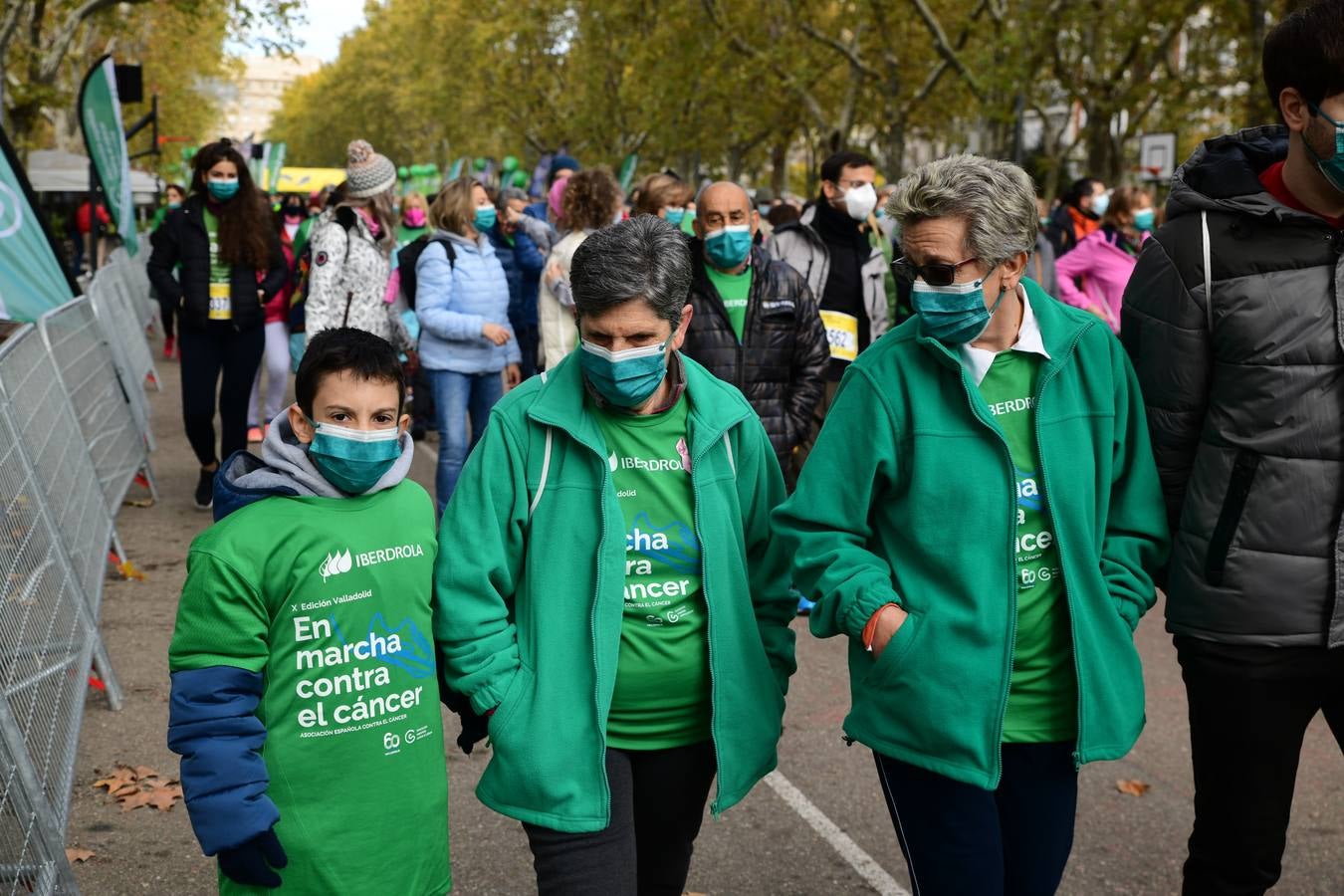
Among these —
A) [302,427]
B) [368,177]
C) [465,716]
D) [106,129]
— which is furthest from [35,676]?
[106,129]

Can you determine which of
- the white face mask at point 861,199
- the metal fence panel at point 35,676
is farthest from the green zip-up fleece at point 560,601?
the white face mask at point 861,199

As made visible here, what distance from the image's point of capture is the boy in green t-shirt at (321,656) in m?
2.72

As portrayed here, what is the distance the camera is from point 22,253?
764cm

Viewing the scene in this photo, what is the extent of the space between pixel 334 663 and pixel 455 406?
18.0ft

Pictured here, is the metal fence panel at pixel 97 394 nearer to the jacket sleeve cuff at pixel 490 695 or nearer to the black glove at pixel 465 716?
the black glove at pixel 465 716

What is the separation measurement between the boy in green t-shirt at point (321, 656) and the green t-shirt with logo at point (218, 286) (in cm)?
625

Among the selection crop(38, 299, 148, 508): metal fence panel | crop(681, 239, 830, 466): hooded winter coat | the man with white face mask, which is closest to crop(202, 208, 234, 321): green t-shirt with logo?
crop(38, 299, 148, 508): metal fence panel

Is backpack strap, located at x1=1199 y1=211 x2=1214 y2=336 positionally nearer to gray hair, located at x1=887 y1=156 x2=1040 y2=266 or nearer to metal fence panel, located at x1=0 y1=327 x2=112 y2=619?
gray hair, located at x1=887 y1=156 x2=1040 y2=266

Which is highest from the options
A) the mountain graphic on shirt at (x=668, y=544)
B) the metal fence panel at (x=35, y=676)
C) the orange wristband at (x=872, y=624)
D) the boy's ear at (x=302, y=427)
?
the boy's ear at (x=302, y=427)

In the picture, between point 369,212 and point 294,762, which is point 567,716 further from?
point 369,212

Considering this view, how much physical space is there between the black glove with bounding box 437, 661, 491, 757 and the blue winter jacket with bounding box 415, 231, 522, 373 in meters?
5.27

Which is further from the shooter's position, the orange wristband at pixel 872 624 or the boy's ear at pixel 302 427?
the boy's ear at pixel 302 427

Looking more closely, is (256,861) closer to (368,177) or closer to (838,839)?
(838,839)

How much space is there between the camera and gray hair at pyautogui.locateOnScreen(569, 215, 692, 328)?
2922 millimetres
